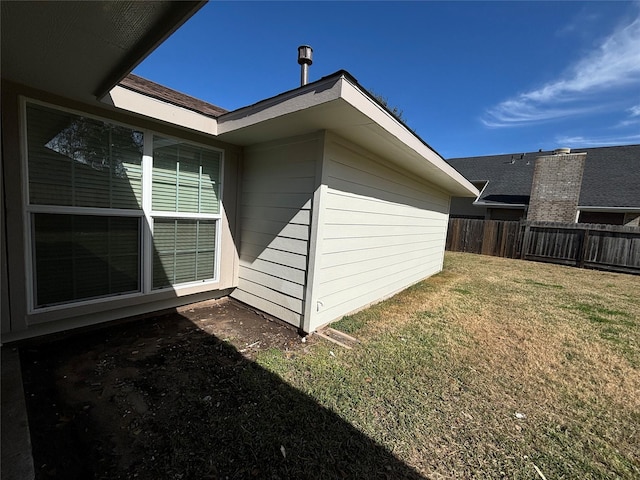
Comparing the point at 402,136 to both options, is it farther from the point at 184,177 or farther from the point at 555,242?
the point at 555,242

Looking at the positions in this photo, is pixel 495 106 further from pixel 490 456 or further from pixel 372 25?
pixel 490 456

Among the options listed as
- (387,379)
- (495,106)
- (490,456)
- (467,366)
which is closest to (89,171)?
(387,379)

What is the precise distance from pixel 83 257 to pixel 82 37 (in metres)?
2.08

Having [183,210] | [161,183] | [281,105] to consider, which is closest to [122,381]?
[183,210]

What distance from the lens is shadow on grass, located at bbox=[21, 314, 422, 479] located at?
4.92 ft

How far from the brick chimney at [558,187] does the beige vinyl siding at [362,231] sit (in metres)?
10.7

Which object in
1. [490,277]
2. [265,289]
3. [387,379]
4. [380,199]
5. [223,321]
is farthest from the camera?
[490,277]

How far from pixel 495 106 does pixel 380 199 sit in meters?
16.5

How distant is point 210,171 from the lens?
143 inches

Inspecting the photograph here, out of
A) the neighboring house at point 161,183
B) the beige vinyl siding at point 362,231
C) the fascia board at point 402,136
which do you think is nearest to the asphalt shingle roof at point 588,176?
the fascia board at point 402,136

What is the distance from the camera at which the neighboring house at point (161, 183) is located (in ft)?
6.26

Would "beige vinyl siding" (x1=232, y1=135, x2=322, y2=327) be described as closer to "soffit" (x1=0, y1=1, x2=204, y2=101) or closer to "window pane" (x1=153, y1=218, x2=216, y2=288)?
"window pane" (x1=153, y1=218, x2=216, y2=288)

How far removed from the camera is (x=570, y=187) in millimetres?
12273

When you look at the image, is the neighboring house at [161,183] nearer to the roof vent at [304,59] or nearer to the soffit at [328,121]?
the soffit at [328,121]
